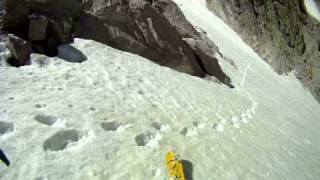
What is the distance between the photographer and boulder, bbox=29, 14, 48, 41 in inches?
351

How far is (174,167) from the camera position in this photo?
23.2ft

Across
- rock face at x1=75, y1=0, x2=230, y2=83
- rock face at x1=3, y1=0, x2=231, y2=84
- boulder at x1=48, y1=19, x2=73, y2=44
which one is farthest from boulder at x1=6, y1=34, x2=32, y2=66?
rock face at x1=75, y1=0, x2=230, y2=83

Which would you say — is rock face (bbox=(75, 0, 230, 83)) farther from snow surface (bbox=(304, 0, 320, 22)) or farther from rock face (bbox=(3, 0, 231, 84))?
snow surface (bbox=(304, 0, 320, 22))

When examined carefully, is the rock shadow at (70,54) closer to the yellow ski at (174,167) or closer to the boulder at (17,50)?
the boulder at (17,50)

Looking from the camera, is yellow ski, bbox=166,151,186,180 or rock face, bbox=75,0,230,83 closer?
yellow ski, bbox=166,151,186,180

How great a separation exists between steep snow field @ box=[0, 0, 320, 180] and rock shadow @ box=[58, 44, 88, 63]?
0.68ft

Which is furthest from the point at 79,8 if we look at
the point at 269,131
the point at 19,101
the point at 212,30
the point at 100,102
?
the point at 212,30

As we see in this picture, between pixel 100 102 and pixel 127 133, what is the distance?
95 centimetres

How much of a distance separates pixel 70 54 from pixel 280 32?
23730 millimetres

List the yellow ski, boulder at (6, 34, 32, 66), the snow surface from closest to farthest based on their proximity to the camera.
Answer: the yellow ski, boulder at (6, 34, 32, 66), the snow surface

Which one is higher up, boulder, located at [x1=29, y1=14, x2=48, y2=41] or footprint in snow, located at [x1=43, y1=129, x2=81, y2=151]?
boulder, located at [x1=29, y1=14, x2=48, y2=41]

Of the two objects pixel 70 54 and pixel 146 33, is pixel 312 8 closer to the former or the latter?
pixel 146 33

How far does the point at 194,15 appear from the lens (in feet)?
81.9

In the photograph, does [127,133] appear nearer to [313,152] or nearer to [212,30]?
[313,152]
